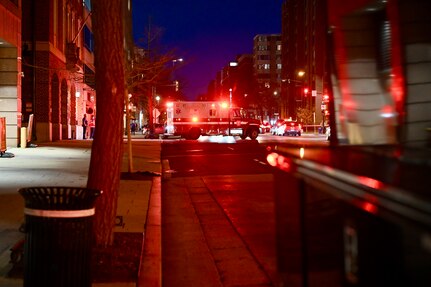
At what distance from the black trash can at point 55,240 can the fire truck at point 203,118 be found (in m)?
39.0

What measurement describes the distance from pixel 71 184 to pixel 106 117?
271 inches

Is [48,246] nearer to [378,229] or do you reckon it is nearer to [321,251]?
[321,251]

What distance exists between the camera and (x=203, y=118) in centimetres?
4394

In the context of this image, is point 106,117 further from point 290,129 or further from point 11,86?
point 290,129

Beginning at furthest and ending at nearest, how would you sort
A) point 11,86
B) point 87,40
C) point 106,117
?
point 87,40, point 11,86, point 106,117

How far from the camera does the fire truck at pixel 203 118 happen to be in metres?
43.7

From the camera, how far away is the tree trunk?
679 cm

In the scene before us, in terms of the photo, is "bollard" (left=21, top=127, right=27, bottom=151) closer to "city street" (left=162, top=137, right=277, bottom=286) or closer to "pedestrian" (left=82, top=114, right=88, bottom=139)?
"city street" (left=162, top=137, right=277, bottom=286)

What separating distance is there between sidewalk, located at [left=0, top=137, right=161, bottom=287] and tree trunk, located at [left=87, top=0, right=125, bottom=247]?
0.73 meters

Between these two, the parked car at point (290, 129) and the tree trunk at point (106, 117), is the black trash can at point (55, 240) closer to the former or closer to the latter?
the tree trunk at point (106, 117)

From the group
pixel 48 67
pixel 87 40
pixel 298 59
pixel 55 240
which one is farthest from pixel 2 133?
pixel 298 59

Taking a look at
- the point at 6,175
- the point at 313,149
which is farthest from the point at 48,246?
the point at 6,175

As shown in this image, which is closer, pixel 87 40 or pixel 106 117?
pixel 106 117

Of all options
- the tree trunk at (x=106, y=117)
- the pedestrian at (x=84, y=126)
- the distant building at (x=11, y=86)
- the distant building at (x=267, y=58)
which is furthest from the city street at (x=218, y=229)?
the distant building at (x=267, y=58)
